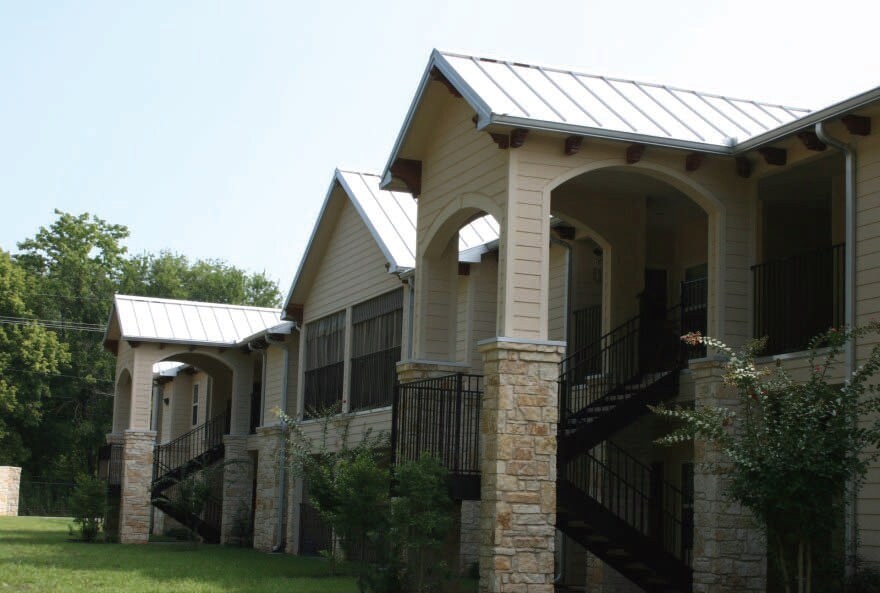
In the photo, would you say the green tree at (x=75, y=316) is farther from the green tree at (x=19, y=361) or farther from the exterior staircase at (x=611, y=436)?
the exterior staircase at (x=611, y=436)

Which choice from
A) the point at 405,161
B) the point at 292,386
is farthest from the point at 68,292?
the point at 405,161

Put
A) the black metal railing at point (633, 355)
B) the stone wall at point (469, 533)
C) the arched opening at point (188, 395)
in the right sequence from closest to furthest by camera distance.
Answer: the black metal railing at point (633, 355) < the stone wall at point (469, 533) < the arched opening at point (188, 395)

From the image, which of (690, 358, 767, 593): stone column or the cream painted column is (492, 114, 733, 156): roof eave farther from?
the cream painted column

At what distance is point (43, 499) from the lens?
56562 mm

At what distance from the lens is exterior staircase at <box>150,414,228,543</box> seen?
32.9 m

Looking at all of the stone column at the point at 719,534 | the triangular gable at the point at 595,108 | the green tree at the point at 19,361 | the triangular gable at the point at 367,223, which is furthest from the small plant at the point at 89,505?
the green tree at the point at 19,361

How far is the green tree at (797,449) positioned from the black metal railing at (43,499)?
154 feet

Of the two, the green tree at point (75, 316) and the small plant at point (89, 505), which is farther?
the green tree at point (75, 316)

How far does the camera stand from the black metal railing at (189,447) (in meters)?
36.7

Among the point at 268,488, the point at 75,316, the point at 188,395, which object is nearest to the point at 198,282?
the point at 75,316

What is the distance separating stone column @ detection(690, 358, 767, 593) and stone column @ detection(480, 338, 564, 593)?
6.25 ft

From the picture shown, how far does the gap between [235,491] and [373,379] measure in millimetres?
9573

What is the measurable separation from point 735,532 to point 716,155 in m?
4.76

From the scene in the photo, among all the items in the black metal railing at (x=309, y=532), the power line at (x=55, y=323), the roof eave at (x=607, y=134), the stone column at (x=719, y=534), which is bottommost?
the black metal railing at (x=309, y=532)
